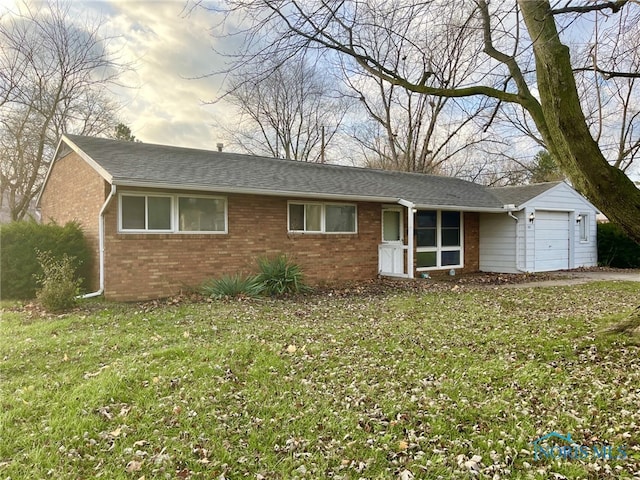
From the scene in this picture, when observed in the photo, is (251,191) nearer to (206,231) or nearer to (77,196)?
(206,231)

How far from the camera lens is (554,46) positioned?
189 inches

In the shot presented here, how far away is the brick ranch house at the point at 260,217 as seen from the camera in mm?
8750

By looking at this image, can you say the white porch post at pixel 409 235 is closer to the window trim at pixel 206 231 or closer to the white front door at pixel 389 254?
the white front door at pixel 389 254

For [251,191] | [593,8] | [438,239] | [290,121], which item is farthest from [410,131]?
[593,8]

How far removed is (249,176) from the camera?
35.1ft

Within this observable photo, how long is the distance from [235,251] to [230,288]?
124cm

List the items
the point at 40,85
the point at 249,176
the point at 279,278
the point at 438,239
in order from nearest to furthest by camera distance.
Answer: the point at 279,278 < the point at 249,176 < the point at 438,239 < the point at 40,85

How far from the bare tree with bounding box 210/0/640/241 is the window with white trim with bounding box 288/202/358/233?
435 centimetres

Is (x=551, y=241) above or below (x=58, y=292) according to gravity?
above

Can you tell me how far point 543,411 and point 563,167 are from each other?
3342 mm

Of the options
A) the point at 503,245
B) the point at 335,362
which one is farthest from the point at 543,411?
the point at 503,245

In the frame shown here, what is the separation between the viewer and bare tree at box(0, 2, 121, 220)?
652 inches

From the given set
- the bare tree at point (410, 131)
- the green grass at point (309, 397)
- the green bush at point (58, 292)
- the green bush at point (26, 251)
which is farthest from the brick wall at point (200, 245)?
the bare tree at point (410, 131)

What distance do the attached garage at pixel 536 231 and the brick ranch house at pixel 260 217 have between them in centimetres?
5
